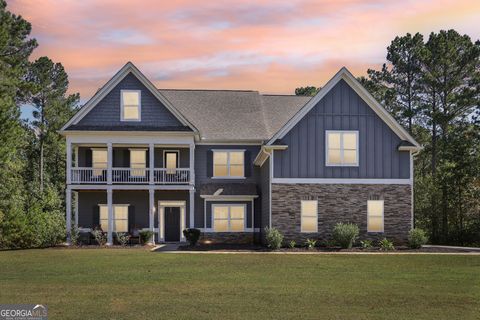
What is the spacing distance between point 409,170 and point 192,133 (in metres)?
11.1

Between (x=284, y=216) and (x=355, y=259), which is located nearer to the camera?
(x=355, y=259)

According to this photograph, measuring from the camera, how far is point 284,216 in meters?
32.4

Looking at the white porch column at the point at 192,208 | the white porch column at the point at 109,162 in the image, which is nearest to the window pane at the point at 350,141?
the white porch column at the point at 192,208

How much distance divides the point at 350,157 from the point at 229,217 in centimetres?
842

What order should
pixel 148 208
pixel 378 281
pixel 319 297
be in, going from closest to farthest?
pixel 319 297, pixel 378 281, pixel 148 208

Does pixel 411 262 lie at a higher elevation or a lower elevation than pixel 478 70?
lower

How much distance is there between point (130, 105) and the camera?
35.9 m

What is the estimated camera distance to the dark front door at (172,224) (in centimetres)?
3819

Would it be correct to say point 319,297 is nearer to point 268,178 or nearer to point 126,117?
point 268,178

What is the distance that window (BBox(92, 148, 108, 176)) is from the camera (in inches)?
1481

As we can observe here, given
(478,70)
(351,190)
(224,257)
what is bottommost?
(224,257)

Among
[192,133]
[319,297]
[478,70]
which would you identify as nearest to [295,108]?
[192,133]

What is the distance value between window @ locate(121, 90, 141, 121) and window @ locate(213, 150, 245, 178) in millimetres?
5333

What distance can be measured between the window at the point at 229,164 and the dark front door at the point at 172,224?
3276 mm
